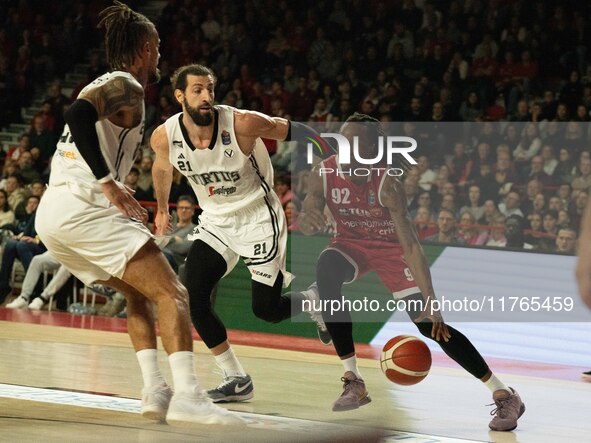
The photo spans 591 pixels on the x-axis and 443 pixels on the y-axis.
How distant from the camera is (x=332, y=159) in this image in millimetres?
6270

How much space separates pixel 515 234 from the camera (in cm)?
1055

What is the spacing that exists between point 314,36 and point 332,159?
10.6 m

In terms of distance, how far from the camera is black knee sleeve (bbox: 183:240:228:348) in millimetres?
6054

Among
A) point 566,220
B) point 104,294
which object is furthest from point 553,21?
point 104,294

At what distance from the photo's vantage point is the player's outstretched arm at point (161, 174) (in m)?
6.19

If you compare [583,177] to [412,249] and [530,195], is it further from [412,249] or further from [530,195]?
[412,249]

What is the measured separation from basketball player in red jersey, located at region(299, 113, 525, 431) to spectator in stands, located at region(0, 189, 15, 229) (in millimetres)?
7956

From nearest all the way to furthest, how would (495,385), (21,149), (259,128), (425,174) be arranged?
1. (495,385)
2. (259,128)
3. (425,174)
4. (21,149)

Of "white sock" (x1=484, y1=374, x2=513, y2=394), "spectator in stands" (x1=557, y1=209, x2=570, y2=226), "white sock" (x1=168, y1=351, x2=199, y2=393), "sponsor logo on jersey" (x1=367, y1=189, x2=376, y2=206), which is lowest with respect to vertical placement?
"white sock" (x1=484, y1=374, x2=513, y2=394)

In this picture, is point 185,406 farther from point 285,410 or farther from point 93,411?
point 285,410


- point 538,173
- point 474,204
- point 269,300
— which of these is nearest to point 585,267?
point 269,300

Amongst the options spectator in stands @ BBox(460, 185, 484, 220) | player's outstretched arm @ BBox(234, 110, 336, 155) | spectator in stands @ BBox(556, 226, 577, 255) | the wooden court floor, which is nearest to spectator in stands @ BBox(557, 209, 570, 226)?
spectator in stands @ BBox(556, 226, 577, 255)

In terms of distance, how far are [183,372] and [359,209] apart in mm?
1797

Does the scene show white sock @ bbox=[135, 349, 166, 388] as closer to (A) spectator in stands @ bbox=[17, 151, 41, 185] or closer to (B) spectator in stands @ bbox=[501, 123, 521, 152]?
(B) spectator in stands @ bbox=[501, 123, 521, 152]
